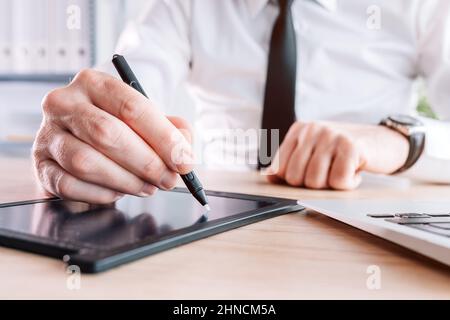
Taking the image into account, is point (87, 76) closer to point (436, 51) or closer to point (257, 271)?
point (257, 271)

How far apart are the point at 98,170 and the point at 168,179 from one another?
65 millimetres

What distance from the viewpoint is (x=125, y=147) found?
0.45 metres

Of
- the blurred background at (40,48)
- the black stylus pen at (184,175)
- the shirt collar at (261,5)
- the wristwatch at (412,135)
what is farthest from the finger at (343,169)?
the blurred background at (40,48)

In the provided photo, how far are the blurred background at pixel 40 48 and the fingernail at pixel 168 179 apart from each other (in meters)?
1.36

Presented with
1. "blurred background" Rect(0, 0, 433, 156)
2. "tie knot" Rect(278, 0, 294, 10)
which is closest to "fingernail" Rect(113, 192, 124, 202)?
"tie knot" Rect(278, 0, 294, 10)

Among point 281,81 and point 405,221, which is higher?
point 281,81

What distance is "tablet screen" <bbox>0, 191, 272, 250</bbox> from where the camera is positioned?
1.06ft

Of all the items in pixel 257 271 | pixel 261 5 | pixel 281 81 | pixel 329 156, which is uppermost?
pixel 261 5

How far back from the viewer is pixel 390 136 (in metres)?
0.82

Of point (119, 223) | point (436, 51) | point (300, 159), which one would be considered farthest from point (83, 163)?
point (436, 51)

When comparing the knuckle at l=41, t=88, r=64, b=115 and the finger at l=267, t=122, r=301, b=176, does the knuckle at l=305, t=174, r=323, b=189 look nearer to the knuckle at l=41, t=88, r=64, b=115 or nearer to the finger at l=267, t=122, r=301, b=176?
the finger at l=267, t=122, r=301, b=176

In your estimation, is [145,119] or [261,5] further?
[261,5]

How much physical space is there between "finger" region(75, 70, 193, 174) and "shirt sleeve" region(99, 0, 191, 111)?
69 cm

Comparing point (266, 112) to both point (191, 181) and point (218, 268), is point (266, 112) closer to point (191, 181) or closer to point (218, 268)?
point (191, 181)
